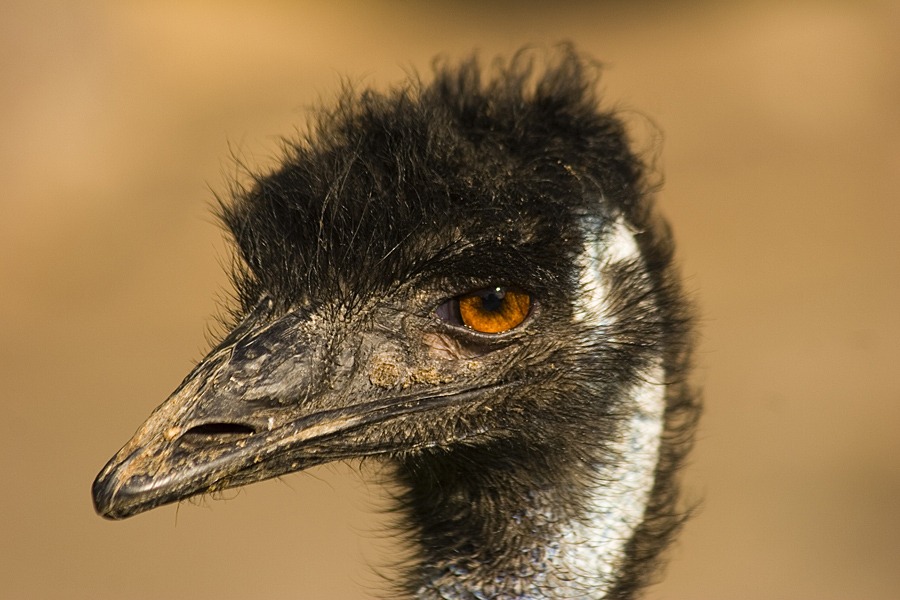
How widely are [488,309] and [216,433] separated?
1.86 ft

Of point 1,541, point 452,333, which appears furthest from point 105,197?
point 452,333

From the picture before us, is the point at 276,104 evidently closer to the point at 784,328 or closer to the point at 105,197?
the point at 105,197

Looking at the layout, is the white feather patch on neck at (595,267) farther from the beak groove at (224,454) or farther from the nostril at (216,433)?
the nostril at (216,433)

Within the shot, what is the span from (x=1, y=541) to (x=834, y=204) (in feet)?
21.4

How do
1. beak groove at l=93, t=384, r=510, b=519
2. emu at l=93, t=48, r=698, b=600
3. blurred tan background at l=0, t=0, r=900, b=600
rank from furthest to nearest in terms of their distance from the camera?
1. blurred tan background at l=0, t=0, r=900, b=600
2. emu at l=93, t=48, r=698, b=600
3. beak groove at l=93, t=384, r=510, b=519

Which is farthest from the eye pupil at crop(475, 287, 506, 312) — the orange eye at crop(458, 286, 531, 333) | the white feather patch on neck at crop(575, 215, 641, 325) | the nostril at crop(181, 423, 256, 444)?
the nostril at crop(181, 423, 256, 444)

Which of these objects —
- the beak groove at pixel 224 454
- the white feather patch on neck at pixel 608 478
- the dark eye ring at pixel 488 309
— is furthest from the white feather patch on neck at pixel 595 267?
the beak groove at pixel 224 454

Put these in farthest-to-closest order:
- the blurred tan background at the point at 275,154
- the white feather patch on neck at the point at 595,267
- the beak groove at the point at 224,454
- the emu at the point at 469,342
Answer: the blurred tan background at the point at 275,154
the white feather patch on neck at the point at 595,267
the emu at the point at 469,342
the beak groove at the point at 224,454

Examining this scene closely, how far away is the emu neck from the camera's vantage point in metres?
1.99

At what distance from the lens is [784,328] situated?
6.96 meters

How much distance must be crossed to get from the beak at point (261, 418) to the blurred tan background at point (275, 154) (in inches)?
114

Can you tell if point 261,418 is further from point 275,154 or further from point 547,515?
point 275,154

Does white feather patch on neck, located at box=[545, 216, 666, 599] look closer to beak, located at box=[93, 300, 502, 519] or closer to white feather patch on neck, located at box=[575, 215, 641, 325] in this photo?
white feather patch on neck, located at box=[575, 215, 641, 325]

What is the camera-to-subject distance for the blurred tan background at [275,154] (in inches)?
214
